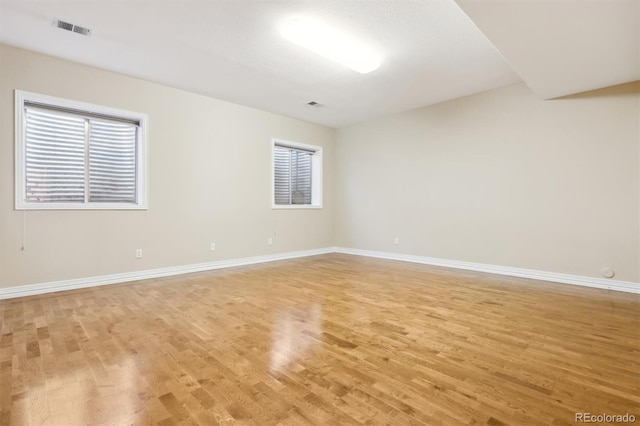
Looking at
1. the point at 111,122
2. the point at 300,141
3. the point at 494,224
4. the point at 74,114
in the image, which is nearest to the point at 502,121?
the point at 494,224

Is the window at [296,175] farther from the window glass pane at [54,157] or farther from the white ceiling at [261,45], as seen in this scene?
the window glass pane at [54,157]

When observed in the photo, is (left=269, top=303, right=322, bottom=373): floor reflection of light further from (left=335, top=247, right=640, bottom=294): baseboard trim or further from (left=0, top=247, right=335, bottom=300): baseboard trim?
(left=335, top=247, right=640, bottom=294): baseboard trim

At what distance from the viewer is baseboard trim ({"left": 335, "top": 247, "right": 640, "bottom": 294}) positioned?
375 cm

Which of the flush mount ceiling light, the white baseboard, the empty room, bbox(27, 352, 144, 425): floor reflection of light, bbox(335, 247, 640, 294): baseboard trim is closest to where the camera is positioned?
bbox(27, 352, 144, 425): floor reflection of light

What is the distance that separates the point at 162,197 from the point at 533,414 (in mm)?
4732

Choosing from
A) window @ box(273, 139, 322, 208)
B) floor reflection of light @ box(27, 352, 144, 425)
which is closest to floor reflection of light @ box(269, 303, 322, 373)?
floor reflection of light @ box(27, 352, 144, 425)

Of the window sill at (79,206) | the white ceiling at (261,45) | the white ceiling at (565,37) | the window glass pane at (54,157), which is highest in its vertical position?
the white ceiling at (261,45)

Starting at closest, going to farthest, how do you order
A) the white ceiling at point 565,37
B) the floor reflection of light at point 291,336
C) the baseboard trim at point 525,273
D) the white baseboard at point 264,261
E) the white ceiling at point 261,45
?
the floor reflection of light at point 291,336, the white ceiling at point 565,37, the white ceiling at point 261,45, the white baseboard at point 264,261, the baseboard trim at point 525,273

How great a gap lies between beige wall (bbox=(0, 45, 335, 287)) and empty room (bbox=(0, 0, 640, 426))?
3 cm

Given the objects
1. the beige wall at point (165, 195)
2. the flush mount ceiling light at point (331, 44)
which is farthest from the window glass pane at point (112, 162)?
the flush mount ceiling light at point (331, 44)

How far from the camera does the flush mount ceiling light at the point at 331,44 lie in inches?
116

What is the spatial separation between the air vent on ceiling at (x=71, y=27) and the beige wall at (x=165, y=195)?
2.90 feet

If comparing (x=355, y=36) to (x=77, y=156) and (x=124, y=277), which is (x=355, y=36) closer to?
(x=77, y=156)

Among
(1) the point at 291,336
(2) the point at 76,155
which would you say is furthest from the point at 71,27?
(1) the point at 291,336
